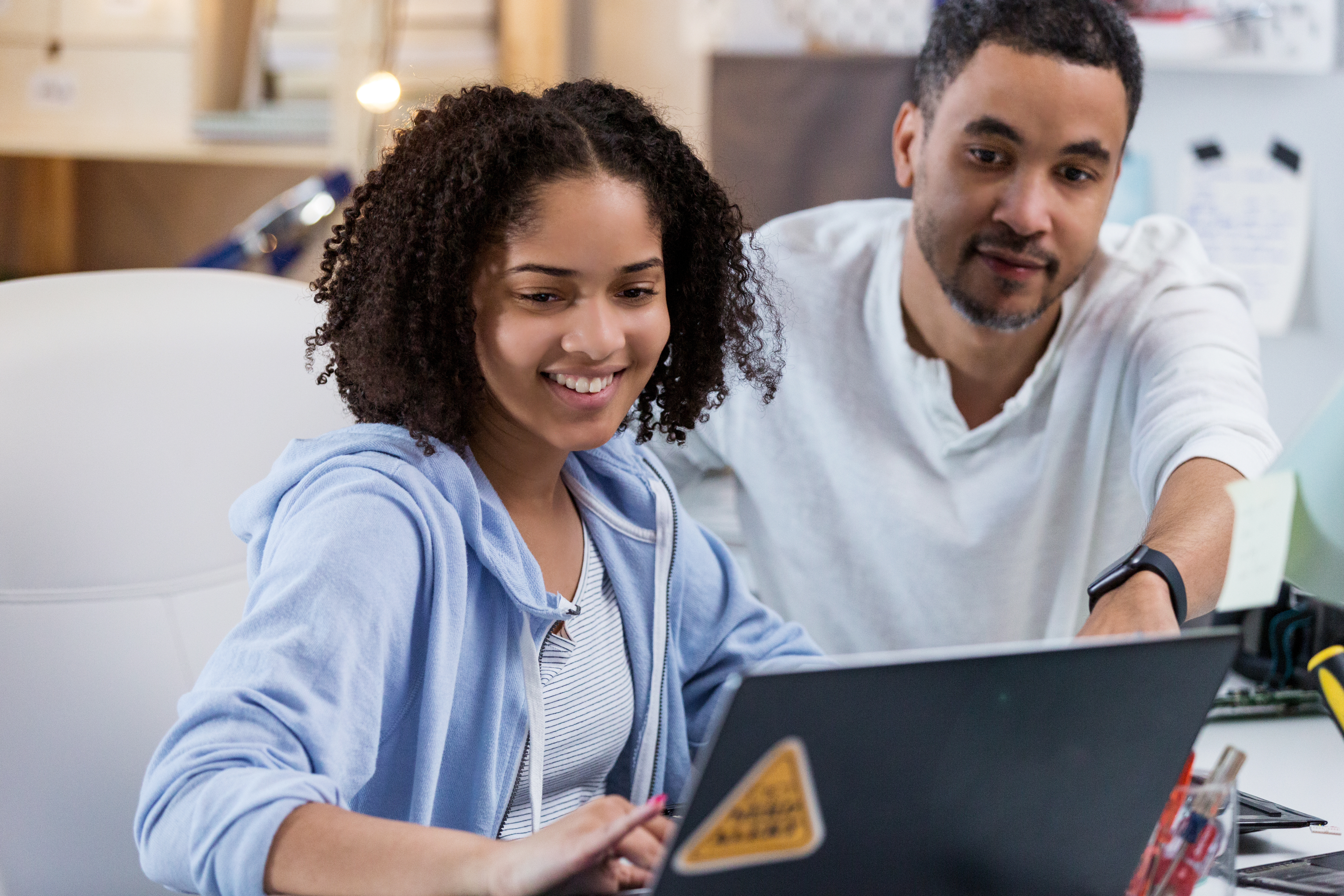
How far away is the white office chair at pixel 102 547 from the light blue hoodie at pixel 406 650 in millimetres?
92

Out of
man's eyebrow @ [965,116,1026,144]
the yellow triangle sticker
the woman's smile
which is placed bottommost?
the yellow triangle sticker

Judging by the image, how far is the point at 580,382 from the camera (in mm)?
900

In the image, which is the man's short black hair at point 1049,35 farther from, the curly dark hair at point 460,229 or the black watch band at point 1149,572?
the black watch band at point 1149,572

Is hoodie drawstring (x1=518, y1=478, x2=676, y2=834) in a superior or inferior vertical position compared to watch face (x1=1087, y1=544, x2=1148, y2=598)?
inferior

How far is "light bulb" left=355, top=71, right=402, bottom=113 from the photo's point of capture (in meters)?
1.64

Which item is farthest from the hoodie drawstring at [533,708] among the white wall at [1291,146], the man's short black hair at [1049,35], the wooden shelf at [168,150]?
the white wall at [1291,146]

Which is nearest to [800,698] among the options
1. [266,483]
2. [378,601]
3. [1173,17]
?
[378,601]

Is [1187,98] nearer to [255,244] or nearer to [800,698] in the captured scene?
[255,244]

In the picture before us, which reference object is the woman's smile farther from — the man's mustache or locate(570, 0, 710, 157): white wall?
locate(570, 0, 710, 157): white wall

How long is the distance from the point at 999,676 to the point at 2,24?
2.11 m

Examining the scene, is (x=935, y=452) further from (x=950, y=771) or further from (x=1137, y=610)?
(x=950, y=771)

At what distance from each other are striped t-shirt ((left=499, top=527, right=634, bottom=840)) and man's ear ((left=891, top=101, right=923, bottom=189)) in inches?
24.8

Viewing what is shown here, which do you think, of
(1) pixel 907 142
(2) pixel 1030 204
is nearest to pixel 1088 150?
(2) pixel 1030 204

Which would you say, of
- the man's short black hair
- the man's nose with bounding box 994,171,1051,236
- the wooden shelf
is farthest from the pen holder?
the wooden shelf
